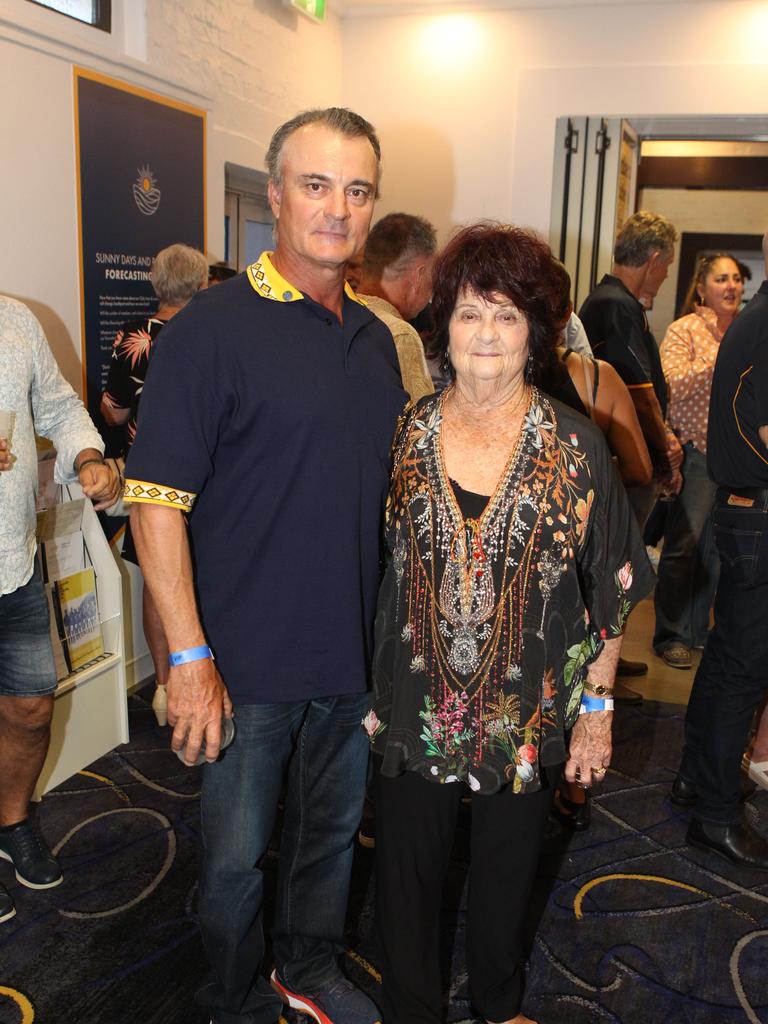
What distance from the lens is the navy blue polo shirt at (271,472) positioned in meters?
1.50

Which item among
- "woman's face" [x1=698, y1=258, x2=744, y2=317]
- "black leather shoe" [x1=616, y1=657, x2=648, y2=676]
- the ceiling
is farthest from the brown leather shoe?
the ceiling

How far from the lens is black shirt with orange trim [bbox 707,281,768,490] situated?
2439mm

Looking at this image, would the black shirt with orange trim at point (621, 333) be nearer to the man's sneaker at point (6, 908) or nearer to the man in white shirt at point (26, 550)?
the man in white shirt at point (26, 550)

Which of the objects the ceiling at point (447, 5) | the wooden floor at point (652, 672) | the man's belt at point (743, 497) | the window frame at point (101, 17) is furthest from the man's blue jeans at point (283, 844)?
the ceiling at point (447, 5)

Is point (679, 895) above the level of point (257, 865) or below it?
below

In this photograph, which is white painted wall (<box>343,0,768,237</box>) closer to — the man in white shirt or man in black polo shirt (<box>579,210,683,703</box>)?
man in black polo shirt (<box>579,210,683,703</box>)

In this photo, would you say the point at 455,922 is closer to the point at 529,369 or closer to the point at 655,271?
the point at 529,369

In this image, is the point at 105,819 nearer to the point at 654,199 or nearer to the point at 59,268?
the point at 59,268

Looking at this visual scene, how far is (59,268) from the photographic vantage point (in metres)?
3.17

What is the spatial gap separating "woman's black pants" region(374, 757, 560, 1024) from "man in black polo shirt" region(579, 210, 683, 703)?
1.82m

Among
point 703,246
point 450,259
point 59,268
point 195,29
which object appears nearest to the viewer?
point 450,259

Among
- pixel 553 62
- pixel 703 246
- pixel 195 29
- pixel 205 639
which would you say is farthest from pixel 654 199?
pixel 205 639

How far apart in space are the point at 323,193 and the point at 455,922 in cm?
179

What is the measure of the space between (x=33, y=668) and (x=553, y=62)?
4.87m
